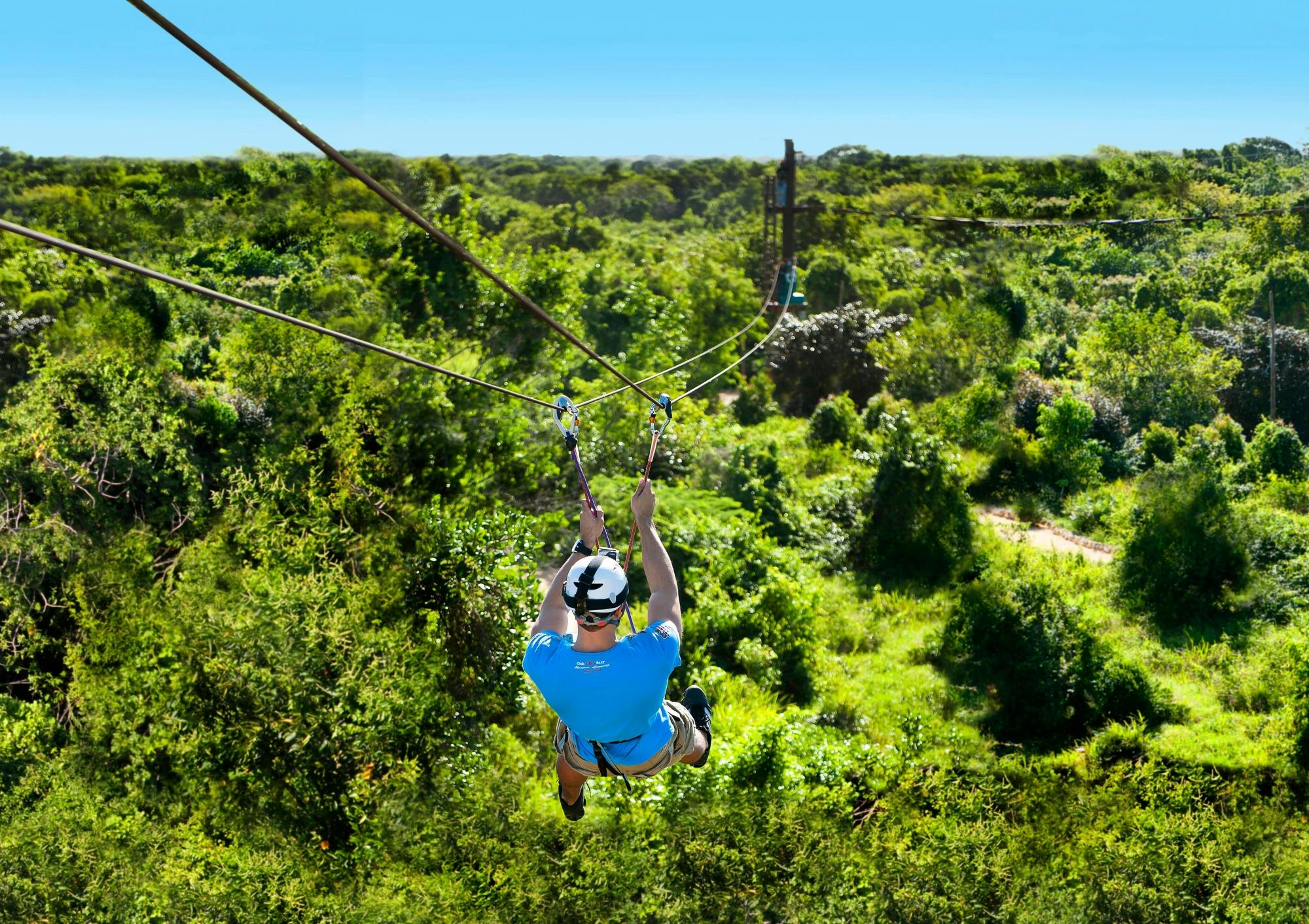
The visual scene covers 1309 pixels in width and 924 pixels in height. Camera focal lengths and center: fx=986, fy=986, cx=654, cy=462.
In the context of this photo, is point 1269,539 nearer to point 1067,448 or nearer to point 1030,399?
point 1067,448

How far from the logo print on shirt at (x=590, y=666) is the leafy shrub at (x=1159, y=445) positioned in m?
19.6

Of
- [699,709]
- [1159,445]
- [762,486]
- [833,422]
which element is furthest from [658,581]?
[1159,445]

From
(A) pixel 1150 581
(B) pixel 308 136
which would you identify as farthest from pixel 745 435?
(B) pixel 308 136

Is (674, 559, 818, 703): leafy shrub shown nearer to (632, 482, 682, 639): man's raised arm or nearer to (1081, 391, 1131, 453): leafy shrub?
(632, 482, 682, 639): man's raised arm

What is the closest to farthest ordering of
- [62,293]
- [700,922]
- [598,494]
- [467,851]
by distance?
[700,922] → [467,851] → [598,494] → [62,293]

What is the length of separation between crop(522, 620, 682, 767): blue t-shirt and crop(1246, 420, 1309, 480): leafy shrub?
19.8m

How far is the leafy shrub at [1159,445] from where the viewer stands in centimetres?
2056

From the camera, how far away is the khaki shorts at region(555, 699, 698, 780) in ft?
15.1

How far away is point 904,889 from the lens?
7898 millimetres

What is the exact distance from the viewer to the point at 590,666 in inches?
152

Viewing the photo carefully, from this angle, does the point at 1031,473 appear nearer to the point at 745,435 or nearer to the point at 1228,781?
the point at 745,435

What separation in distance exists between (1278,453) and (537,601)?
16446 millimetres

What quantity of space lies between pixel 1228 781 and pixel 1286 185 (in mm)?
23117

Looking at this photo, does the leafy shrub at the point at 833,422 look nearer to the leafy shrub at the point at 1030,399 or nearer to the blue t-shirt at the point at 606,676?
the leafy shrub at the point at 1030,399
